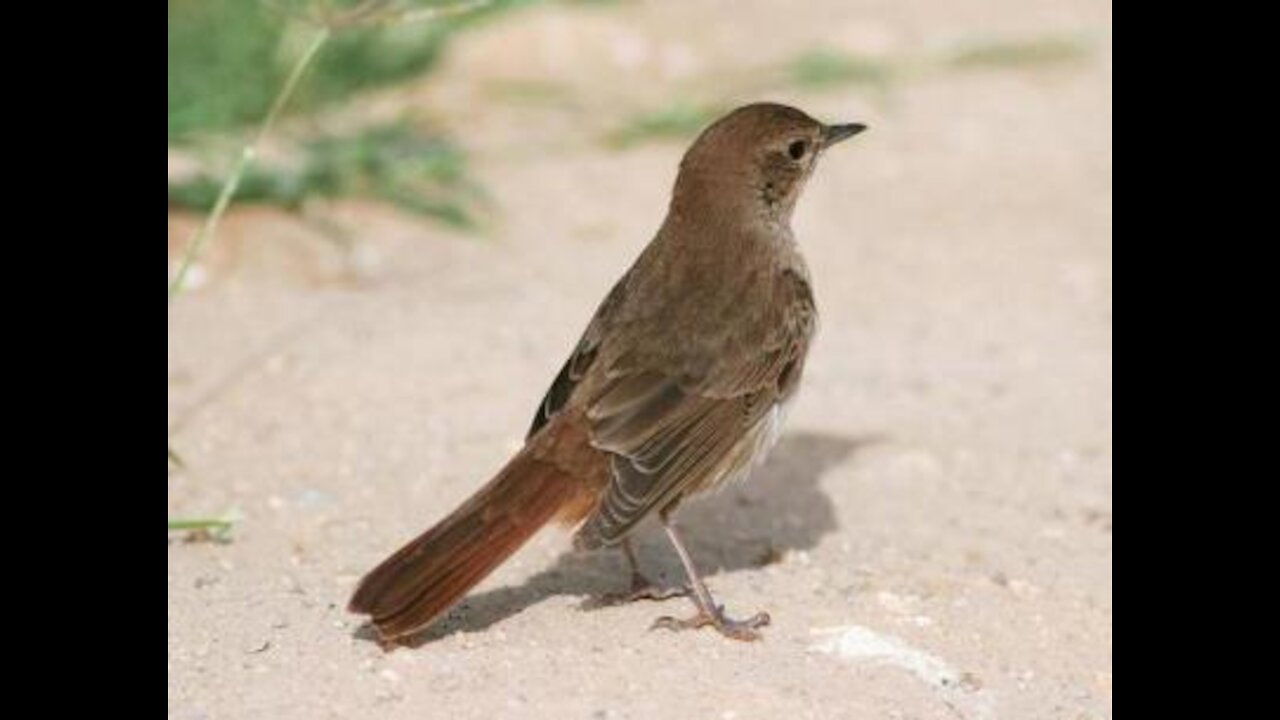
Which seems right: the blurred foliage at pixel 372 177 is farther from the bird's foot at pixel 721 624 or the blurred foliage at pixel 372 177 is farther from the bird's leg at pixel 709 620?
the bird's foot at pixel 721 624

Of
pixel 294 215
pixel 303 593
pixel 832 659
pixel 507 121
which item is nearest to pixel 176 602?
pixel 303 593

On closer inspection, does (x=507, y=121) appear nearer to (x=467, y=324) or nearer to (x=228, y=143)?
(x=228, y=143)

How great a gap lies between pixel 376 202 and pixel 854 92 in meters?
3.06

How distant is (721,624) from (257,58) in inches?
198

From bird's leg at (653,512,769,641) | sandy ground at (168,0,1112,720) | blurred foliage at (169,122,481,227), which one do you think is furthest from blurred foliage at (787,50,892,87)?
bird's leg at (653,512,769,641)

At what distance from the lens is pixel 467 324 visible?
909 cm

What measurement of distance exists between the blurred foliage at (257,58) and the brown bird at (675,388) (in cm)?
246

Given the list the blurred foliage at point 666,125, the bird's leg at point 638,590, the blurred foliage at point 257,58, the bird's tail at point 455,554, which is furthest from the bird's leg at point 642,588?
the blurred foliage at point 666,125

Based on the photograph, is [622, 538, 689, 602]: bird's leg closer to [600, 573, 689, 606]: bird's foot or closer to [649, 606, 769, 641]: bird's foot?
[600, 573, 689, 606]: bird's foot

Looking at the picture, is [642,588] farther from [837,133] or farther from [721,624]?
[837,133]

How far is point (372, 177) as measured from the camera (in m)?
10.2

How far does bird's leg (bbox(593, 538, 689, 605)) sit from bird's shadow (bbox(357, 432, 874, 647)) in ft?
0.18

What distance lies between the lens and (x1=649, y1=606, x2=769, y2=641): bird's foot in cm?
636
